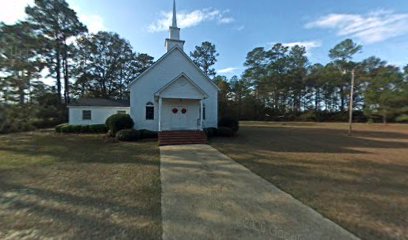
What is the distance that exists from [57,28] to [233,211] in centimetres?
3986

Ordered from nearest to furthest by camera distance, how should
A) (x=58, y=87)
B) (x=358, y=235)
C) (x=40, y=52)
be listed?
(x=358, y=235) → (x=40, y=52) → (x=58, y=87)

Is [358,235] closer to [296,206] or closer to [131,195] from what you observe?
[296,206]

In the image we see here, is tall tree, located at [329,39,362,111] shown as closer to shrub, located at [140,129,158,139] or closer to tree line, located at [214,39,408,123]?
tree line, located at [214,39,408,123]

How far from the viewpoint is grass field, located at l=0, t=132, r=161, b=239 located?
3928mm

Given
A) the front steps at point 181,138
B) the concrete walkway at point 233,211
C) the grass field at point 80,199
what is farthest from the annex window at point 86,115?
the concrete walkway at point 233,211

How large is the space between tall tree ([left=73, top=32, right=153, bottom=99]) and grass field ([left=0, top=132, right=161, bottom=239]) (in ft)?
113

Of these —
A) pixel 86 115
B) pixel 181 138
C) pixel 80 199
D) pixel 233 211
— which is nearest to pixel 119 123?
pixel 181 138

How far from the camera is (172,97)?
17.4 m

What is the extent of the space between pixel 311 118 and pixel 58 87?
170 ft

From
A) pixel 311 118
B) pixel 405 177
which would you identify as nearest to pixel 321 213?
pixel 405 177

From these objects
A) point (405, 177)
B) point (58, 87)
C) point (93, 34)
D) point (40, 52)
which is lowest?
point (405, 177)

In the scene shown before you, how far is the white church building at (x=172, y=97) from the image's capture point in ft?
57.9

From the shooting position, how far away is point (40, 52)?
111 feet

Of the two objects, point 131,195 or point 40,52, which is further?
point 40,52
